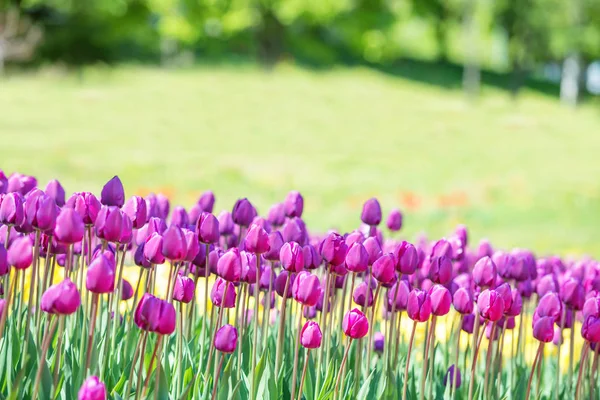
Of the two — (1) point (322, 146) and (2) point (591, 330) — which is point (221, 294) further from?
(1) point (322, 146)

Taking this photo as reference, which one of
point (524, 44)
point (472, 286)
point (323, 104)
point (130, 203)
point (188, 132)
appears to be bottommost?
point (472, 286)

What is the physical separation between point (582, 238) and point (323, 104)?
16559mm

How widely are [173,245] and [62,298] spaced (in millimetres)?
372

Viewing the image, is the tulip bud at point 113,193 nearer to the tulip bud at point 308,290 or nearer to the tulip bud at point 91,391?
the tulip bud at point 308,290

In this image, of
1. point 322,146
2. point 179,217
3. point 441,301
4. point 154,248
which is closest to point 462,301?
point 441,301

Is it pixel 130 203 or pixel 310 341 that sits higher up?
pixel 130 203

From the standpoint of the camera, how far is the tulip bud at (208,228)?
2467 mm

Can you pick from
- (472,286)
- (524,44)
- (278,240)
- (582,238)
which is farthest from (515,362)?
(524,44)

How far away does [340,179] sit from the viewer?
1702cm

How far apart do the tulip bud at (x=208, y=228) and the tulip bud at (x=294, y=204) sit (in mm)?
731

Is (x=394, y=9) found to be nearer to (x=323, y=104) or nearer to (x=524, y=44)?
(x=524, y=44)

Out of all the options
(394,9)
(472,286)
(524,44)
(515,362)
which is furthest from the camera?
(524,44)

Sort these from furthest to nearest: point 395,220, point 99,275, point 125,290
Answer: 1. point 395,220
2. point 125,290
3. point 99,275

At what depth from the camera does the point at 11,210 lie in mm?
2334
